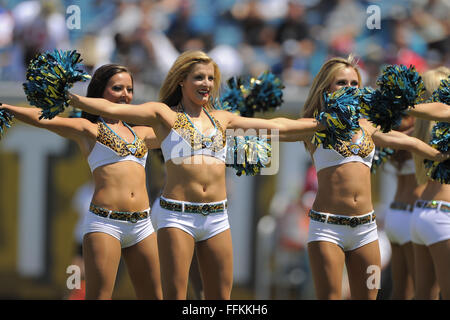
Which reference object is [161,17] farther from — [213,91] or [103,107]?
[103,107]

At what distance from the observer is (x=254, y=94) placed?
6.23 metres

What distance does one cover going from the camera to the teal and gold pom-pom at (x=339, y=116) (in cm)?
491

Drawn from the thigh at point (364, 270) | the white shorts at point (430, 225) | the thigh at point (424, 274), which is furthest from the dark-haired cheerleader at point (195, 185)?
the thigh at point (424, 274)

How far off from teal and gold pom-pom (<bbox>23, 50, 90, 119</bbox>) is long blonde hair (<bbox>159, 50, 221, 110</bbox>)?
0.76m

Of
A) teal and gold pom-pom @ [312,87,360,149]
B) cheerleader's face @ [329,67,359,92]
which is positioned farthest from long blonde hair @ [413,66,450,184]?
teal and gold pom-pom @ [312,87,360,149]

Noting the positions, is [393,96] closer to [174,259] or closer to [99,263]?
[174,259]

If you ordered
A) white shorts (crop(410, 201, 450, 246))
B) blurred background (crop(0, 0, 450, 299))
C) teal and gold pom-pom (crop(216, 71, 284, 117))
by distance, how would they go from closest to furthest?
white shorts (crop(410, 201, 450, 246))
teal and gold pom-pom (crop(216, 71, 284, 117))
blurred background (crop(0, 0, 450, 299))

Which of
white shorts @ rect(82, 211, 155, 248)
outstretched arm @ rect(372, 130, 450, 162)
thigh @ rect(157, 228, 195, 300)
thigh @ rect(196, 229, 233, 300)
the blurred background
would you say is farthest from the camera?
the blurred background

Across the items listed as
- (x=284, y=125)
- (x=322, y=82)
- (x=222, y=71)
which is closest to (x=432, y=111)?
(x=322, y=82)

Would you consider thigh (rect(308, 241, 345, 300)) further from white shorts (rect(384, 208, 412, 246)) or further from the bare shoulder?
white shorts (rect(384, 208, 412, 246))

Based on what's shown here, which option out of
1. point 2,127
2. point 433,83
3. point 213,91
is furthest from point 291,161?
point 2,127

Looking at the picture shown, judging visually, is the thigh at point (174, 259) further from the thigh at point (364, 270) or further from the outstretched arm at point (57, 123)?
the thigh at point (364, 270)

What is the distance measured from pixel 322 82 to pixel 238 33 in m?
5.47

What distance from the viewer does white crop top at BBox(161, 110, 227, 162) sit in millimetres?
4891
